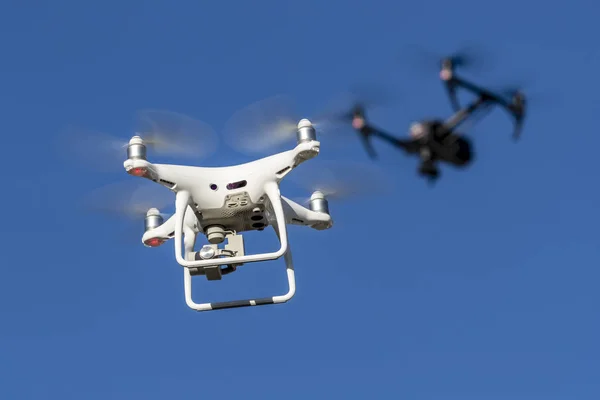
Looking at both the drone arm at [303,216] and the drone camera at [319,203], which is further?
the drone camera at [319,203]

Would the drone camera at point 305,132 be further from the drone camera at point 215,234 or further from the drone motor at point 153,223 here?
the drone motor at point 153,223

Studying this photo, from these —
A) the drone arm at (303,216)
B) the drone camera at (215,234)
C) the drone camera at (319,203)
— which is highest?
the drone camera at (319,203)

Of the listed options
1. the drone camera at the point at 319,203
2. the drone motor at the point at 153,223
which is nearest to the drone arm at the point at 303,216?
the drone camera at the point at 319,203

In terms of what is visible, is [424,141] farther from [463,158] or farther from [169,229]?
[169,229]

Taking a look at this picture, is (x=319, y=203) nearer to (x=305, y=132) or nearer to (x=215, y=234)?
(x=215, y=234)

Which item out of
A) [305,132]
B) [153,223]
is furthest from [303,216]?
[153,223]

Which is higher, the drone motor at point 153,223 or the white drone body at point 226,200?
the drone motor at point 153,223
